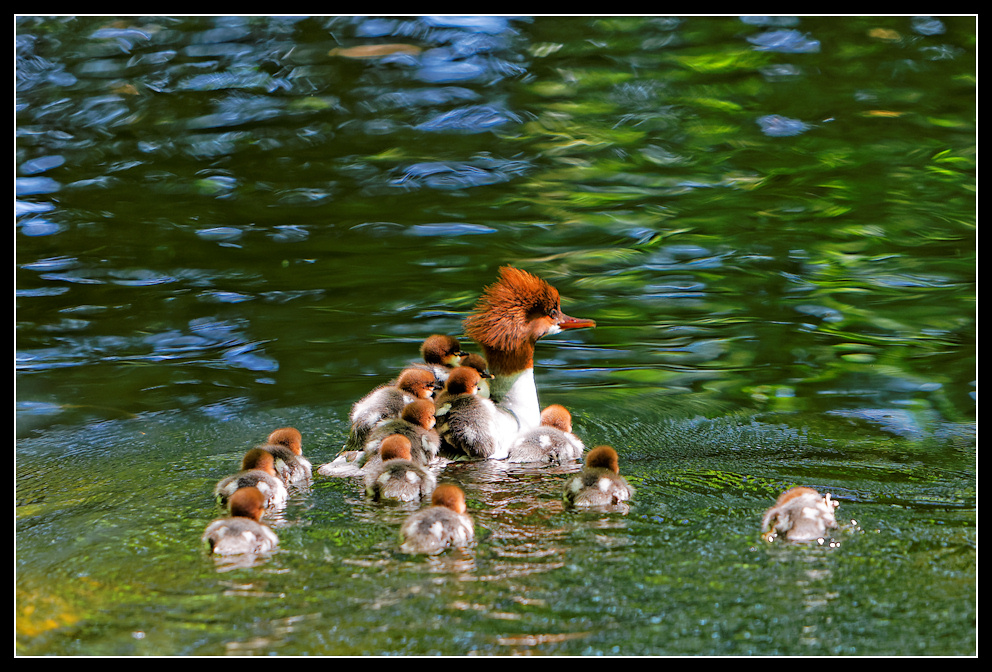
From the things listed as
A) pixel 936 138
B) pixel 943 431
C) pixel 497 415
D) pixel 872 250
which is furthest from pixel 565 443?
pixel 936 138

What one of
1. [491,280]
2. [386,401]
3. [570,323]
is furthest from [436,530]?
[491,280]

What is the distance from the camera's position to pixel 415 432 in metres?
5.07

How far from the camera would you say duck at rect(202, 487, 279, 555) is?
12.6 feet

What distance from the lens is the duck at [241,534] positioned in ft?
12.6

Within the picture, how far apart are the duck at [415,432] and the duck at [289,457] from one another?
0.28 m

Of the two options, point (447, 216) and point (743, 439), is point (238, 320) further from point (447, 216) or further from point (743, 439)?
point (743, 439)

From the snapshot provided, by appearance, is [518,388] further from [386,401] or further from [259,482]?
[259,482]

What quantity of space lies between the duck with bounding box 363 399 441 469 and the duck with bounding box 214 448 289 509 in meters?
0.43

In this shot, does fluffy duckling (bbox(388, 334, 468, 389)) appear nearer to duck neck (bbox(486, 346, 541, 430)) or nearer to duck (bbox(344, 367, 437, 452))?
duck (bbox(344, 367, 437, 452))

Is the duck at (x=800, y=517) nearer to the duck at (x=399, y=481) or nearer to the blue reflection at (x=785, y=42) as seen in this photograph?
the duck at (x=399, y=481)

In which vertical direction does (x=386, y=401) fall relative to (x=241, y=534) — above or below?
below

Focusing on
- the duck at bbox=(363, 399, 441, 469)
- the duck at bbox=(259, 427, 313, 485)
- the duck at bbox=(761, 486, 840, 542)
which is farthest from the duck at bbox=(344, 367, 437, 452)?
the duck at bbox=(761, 486, 840, 542)

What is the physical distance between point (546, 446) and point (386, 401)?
89 cm

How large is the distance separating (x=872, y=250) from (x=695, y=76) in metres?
3.00
